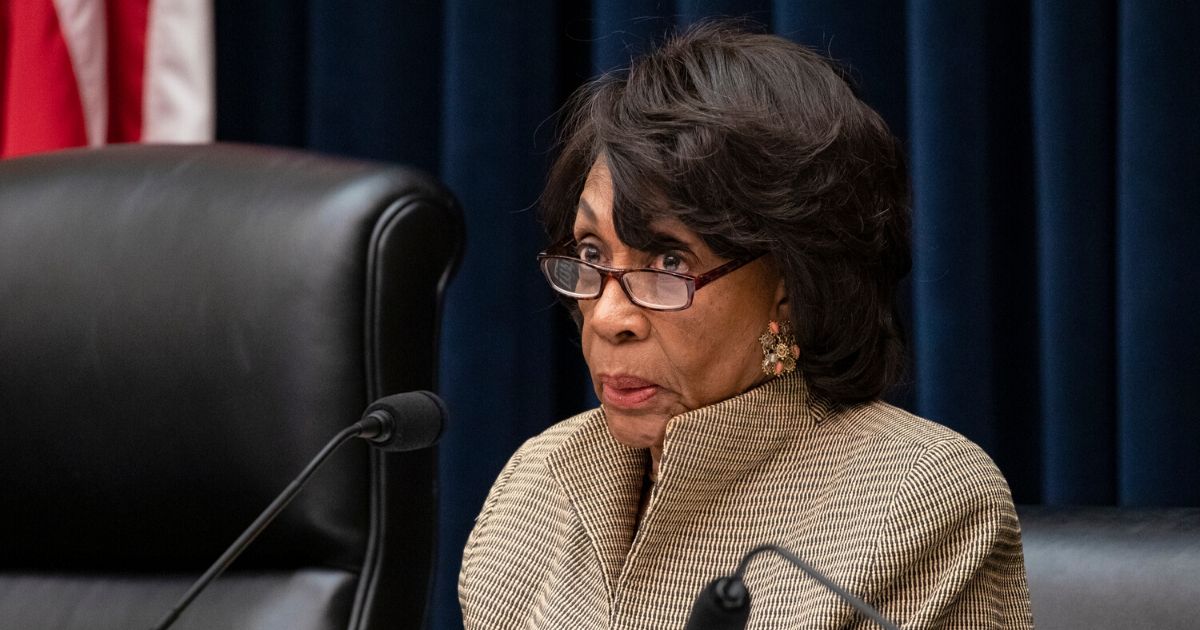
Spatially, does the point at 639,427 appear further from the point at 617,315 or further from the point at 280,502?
the point at 280,502

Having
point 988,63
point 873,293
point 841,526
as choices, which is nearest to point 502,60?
point 988,63

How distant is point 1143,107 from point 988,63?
0.20 metres

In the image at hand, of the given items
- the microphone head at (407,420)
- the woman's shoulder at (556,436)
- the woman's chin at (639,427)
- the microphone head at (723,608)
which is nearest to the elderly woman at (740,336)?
the woman's chin at (639,427)

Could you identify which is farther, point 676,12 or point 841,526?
point 676,12

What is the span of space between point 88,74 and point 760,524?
1.40 metres

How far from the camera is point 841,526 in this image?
51.3 inches

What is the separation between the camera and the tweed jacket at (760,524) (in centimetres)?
124

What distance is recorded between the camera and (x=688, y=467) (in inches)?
53.9

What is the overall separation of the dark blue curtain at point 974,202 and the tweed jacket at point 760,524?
0.45 m

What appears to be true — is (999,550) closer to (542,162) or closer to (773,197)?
(773,197)

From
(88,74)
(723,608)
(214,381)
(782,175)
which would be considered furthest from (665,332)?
(88,74)

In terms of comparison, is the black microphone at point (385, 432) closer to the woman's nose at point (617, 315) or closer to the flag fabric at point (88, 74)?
the woman's nose at point (617, 315)

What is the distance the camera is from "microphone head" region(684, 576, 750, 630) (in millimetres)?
843

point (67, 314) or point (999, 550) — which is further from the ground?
point (67, 314)
